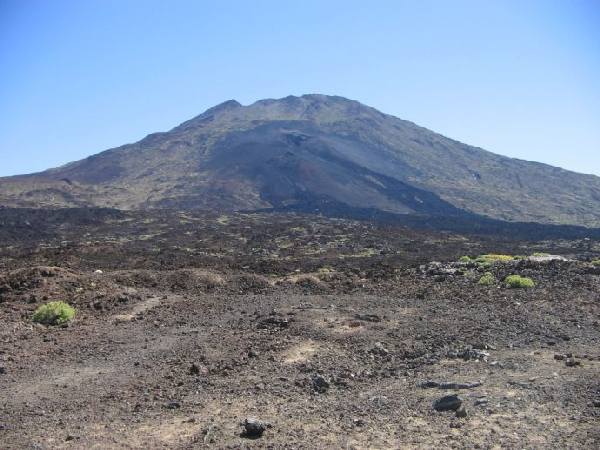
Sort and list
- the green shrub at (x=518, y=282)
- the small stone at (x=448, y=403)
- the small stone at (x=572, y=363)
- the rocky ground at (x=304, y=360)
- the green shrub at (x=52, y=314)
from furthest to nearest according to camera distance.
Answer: the green shrub at (x=518, y=282) → the green shrub at (x=52, y=314) → the small stone at (x=572, y=363) → the small stone at (x=448, y=403) → the rocky ground at (x=304, y=360)

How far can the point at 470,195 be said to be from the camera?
108m

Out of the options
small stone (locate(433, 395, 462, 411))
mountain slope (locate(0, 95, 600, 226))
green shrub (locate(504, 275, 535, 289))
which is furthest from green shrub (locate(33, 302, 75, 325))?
mountain slope (locate(0, 95, 600, 226))

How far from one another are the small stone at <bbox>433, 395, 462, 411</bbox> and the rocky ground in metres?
0.03

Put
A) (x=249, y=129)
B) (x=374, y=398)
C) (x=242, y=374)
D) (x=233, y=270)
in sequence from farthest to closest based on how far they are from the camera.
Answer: (x=249, y=129)
(x=233, y=270)
(x=242, y=374)
(x=374, y=398)

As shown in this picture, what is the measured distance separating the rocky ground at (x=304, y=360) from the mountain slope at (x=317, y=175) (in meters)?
67.7

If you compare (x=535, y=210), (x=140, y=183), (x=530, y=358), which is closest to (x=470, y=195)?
(x=535, y=210)

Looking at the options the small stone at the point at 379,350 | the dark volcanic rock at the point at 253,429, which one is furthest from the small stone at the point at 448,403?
the small stone at the point at 379,350

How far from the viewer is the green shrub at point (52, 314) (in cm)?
1411

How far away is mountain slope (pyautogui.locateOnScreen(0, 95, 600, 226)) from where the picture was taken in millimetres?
93000

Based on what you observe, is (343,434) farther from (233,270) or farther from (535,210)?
(535,210)

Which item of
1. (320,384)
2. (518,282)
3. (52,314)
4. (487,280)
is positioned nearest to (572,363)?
(320,384)

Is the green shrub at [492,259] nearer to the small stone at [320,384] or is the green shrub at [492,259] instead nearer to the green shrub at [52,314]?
the small stone at [320,384]

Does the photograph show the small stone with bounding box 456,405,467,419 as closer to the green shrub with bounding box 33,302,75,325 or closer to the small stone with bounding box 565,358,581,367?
the small stone with bounding box 565,358,581,367

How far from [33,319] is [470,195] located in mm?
103488
